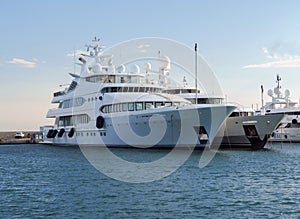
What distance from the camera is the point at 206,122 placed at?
42.5 meters

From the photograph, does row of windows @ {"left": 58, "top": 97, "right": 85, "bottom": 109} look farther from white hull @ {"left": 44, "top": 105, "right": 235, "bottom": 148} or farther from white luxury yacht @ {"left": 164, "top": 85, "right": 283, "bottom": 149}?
white luxury yacht @ {"left": 164, "top": 85, "right": 283, "bottom": 149}

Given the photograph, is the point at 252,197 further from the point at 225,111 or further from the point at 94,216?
the point at 225,111

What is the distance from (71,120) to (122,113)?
675 inches

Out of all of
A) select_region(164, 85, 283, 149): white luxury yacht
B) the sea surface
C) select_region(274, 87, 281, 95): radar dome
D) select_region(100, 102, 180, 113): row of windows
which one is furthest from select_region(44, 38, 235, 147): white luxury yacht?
select_region(274, 87, 281, 95): radar dome

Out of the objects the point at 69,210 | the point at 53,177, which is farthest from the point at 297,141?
the point at 69,210

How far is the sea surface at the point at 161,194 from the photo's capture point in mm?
17438

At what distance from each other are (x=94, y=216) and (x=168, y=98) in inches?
1329

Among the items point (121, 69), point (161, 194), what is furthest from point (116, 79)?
point (161, 194)

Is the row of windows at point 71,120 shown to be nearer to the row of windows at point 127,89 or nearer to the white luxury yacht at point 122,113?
the white luxury yacht at point 122,113

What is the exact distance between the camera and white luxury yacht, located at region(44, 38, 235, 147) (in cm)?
4288

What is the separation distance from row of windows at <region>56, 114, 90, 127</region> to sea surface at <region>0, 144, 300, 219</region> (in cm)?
2717

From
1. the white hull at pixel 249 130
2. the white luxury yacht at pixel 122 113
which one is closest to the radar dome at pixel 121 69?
the white luxury yacht at pixel 122 113

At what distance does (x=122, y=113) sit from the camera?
48.9m

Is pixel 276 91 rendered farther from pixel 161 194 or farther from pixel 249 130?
pixel 161 194
